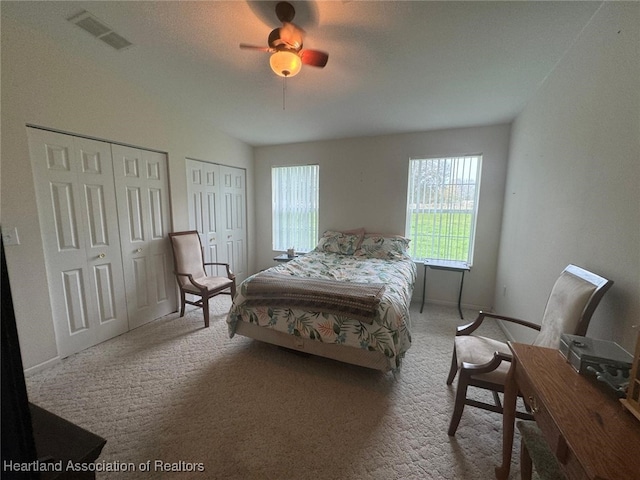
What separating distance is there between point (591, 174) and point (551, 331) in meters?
0.97

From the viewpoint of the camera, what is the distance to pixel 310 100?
2760mm

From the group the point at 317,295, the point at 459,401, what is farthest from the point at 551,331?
the point at 317,295

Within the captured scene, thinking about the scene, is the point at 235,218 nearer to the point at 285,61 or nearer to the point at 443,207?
the point at 285,61

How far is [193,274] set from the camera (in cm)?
314

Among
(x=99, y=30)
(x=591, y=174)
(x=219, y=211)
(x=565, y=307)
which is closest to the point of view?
(x=565, y=307)

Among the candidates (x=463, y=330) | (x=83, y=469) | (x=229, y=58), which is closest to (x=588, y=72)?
(x=463, y=330)

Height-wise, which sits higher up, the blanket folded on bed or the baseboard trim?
the blanket folded on bed

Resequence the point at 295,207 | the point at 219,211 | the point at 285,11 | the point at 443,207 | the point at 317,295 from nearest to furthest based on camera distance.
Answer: the point at 285,11 < the point at 317,295 < the point at 443,207 < the point at 219,211 < the point at 295,207

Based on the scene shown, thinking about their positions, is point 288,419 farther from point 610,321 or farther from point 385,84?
point 385,84

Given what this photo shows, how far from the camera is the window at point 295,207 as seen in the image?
13.9ft

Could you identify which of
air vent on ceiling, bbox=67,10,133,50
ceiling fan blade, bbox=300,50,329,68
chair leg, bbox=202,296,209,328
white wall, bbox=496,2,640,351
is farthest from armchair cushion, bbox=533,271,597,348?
air vent on ceiling, bbox=67,10,133,50

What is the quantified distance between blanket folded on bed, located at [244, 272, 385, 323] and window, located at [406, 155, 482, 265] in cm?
186

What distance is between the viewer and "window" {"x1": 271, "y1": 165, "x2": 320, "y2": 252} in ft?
13.9

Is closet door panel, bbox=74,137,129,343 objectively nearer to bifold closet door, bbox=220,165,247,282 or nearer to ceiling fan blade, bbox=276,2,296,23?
bifold closet door, bbox=220,165,247,282
